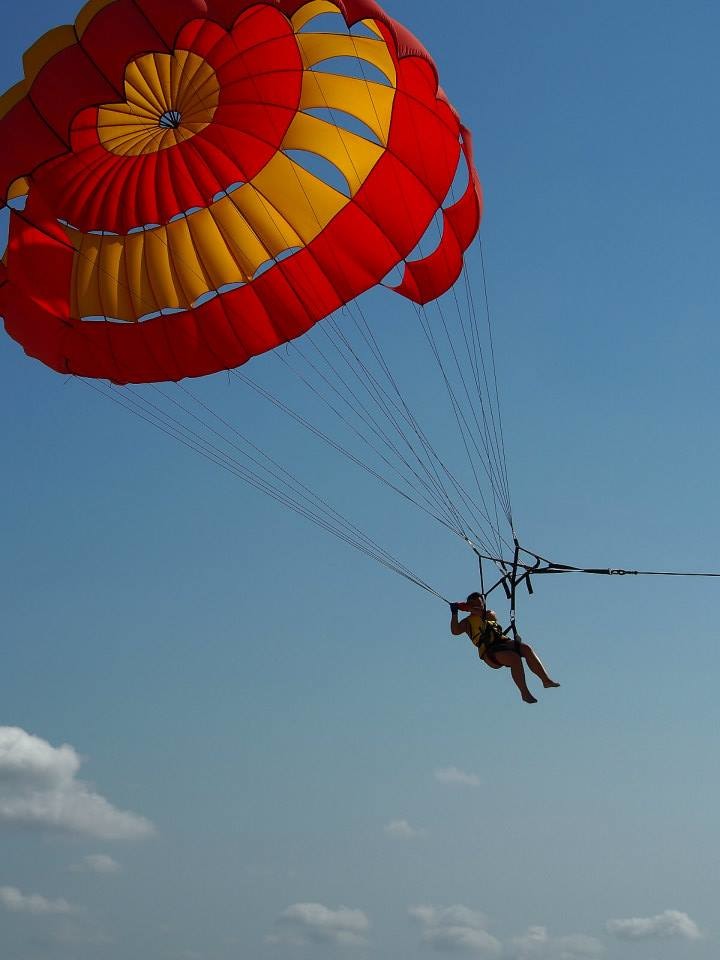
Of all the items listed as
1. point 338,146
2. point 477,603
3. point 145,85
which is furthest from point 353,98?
point 477,603

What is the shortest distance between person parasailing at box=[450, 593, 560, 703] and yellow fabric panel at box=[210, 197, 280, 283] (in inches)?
175

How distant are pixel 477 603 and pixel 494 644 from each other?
0.52 metres

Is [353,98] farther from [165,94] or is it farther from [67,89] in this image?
[67,89]

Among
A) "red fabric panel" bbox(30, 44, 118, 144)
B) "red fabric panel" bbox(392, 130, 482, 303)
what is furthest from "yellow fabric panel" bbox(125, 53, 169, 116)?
"red fabric panel" bbox(392, 130, 482, 303)

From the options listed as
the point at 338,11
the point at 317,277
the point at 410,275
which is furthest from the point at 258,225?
the point at 338,11

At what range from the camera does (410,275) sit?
48.1 ft

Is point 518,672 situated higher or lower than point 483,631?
lower

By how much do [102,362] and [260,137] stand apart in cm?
301

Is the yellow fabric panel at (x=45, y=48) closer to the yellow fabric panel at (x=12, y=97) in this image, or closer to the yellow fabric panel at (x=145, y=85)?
the yellow fabric panel at (x=12, y=97)

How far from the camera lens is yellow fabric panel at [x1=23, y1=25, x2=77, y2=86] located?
12211 millimetres

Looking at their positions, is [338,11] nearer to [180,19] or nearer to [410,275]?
[180,19]

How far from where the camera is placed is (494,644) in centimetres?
1270

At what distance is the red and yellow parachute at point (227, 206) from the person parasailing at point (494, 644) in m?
3.76

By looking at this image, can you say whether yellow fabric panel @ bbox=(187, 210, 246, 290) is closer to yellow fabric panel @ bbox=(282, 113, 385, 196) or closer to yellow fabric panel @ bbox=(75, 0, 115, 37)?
yellow fabric panel @ bbox=(282, 113, 385, 196)
